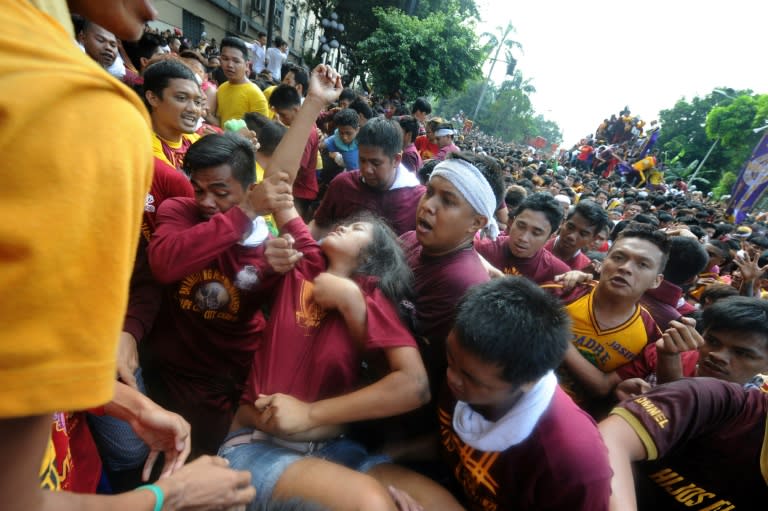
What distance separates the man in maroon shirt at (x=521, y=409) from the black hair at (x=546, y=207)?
2.19m

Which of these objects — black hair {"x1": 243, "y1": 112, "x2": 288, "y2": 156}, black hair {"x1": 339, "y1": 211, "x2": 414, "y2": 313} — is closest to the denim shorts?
black hair {"x1": 339, "y1": 211, "x2": 414, "y2": 313}

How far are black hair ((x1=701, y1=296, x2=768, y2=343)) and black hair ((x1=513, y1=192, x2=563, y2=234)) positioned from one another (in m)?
1.55

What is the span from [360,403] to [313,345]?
1.23ft

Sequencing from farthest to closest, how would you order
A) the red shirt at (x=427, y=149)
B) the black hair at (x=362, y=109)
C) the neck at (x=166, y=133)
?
the red shirt at (x=427, y=149), the black hair at (x=362, y=109), the neck at (x=166, y=133)

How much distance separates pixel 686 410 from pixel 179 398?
2657 mm

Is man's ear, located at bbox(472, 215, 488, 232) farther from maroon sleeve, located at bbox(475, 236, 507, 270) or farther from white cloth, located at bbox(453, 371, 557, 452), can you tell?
maroon sleeve, located at bbox(475, 236, 507, 270)

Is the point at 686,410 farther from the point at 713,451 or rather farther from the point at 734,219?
the point at 734,219

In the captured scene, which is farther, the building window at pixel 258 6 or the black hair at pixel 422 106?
the building window at pixel 258 6

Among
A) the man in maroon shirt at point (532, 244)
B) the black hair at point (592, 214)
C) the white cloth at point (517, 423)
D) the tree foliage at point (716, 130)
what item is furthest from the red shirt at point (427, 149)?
the tree foliage at point (716, 130)

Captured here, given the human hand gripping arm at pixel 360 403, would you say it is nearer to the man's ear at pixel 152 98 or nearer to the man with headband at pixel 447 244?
the man with headband at pixel 447 244

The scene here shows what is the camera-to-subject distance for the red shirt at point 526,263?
3.65 m

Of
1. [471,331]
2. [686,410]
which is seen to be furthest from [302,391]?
[686,410]

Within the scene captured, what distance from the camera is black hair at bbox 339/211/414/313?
2.02 meters

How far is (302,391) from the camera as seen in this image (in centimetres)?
181
